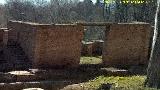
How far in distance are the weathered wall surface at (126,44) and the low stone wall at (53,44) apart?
1.59 m

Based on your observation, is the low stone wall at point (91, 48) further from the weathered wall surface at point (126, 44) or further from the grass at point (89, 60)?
the weathered wall surface at point (126, 44)

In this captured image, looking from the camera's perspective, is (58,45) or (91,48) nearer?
(58,45)

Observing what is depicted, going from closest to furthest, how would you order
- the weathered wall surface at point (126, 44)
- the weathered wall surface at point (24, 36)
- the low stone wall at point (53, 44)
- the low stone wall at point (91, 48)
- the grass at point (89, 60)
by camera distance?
the low stone wall at point (53, 44), the weathered wall surface at point (24, 36), the weathered wall surface at point (126, 44), the grass at point (89, 60), the low stone wall at point (91, 48)

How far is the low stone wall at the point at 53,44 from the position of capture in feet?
56.4

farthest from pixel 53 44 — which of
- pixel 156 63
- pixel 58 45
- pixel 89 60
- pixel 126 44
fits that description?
pixel 156 63

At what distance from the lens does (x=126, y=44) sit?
1927cm

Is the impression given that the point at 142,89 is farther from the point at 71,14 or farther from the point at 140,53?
the point at 71,14

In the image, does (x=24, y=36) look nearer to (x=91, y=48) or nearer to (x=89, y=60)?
(x=89, y=60)

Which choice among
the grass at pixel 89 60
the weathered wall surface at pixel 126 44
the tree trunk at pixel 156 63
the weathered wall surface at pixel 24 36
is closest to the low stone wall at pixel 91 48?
the grass at pixel 89 60

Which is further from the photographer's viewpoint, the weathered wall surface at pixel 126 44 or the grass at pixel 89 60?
the grass at pixel 89 60

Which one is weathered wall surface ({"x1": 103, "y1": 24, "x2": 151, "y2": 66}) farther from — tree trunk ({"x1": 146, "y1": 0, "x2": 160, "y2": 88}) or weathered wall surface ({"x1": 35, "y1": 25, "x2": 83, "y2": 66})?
tree trunk ({"x1": 146, "y1": 0, "x2": 160, "y2": 88})

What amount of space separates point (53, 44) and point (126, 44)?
3.84 meters

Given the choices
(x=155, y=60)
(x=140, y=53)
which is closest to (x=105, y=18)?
(x=140, y=53)

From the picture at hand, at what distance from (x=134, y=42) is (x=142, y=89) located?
34.6ft
